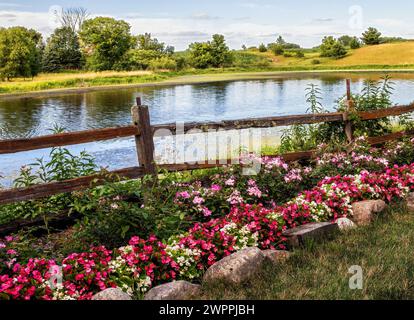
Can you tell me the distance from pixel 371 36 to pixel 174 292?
12530 centimetres

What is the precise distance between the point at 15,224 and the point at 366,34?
124 metres

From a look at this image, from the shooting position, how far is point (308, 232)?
18.7 ft

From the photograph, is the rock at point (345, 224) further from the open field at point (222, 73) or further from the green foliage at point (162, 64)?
the green foliage at point (162, 64)

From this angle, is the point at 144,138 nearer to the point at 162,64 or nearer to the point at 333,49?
the point at 162,64

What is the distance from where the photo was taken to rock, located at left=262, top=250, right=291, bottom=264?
5132 millimetres

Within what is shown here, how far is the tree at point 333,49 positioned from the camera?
10453 centimetres

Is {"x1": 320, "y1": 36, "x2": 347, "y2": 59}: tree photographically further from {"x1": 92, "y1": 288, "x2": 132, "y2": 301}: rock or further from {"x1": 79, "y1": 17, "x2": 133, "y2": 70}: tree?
{"x1": 92, "y1": 288, "x2": 132, "y2": 301}: rock

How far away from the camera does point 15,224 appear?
6711 millimetres

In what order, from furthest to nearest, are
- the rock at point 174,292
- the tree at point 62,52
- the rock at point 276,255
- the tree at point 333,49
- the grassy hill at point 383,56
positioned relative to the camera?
1. the tree at point 333,49
2. the grassy hill at point 383,56
3. the tree at point 62,52
4. the rock at point 276,255
5. the rock at point 174,292

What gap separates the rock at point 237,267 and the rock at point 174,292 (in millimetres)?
291

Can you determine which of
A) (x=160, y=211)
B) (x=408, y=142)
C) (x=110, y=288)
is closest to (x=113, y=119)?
(x=408, y=142)

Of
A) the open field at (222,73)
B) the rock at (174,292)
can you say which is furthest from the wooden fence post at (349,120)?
the open field at (222,73)

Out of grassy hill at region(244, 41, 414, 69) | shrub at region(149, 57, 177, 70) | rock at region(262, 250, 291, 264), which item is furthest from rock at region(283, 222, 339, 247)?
grassy hill at region(244, 41, 414, 69)
